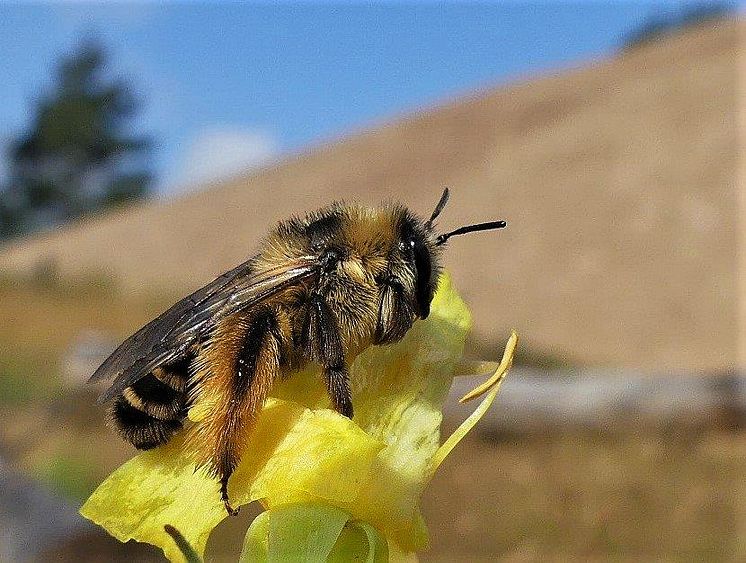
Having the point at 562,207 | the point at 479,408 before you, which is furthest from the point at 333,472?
the point at 562,207

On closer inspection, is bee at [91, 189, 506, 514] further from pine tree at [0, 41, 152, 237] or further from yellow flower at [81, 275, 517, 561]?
pine tree at [0, 41, 152, 237]

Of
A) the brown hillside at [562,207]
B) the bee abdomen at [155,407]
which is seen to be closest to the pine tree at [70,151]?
the brown hillside at [562,207]

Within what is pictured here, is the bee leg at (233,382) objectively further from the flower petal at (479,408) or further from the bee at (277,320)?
the flower petal at (479,408)

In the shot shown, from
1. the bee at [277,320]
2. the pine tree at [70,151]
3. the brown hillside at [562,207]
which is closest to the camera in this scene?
the bee at [277,320]

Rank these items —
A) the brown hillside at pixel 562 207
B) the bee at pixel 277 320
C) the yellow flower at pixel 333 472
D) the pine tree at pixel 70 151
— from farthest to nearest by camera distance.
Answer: the pine tree at pixel 70 151
the brown hillside at pixel 562 207
the bee at pixel 277 320
the yellow flower at pixel 333 472

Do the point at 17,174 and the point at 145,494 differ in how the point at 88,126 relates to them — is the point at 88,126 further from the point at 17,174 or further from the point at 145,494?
the point at 145,494

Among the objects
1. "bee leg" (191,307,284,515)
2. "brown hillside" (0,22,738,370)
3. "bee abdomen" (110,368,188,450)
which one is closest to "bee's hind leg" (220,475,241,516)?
"bee leg" (191,307,284,515)
